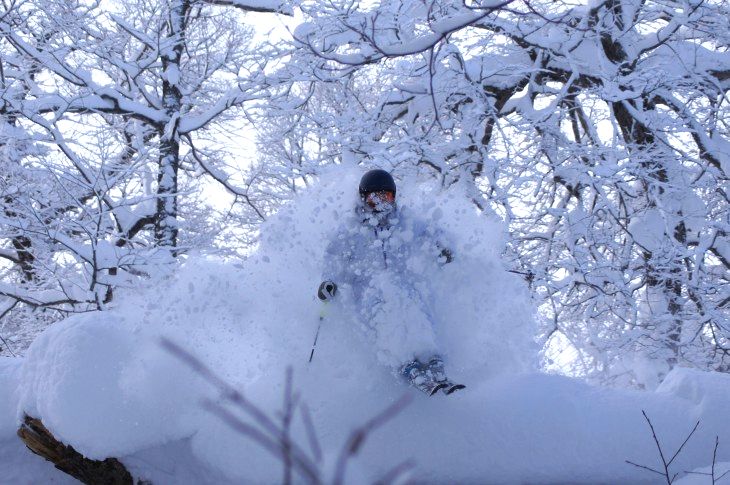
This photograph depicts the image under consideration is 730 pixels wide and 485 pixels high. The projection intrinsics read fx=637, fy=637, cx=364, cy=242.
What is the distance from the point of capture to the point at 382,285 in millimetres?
3400

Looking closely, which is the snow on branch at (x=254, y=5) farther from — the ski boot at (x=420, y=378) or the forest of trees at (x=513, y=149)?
the ski boot at (x=420, y=378)

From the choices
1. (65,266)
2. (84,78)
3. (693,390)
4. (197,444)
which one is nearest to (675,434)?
(693,390)

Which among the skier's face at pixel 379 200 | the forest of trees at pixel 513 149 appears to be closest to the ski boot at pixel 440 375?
the skier's face at pixel 379 200

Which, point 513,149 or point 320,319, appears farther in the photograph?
point 513,149

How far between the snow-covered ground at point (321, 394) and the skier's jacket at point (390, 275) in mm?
94

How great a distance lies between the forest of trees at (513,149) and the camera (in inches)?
284

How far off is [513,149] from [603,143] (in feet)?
3.48

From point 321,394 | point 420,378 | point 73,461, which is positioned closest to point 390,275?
point 420,378

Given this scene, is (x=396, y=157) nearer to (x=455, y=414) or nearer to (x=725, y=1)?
(x=725, y=1)

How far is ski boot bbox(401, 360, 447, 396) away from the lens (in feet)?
9.09

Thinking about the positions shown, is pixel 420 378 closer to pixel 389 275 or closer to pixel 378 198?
pixel 389 275

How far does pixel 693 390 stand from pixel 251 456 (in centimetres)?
191

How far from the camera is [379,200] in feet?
12.1

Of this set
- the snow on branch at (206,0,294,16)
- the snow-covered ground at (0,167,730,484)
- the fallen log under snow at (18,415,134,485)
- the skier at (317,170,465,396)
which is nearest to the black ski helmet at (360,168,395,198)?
the skier at (317,170,465,396)
